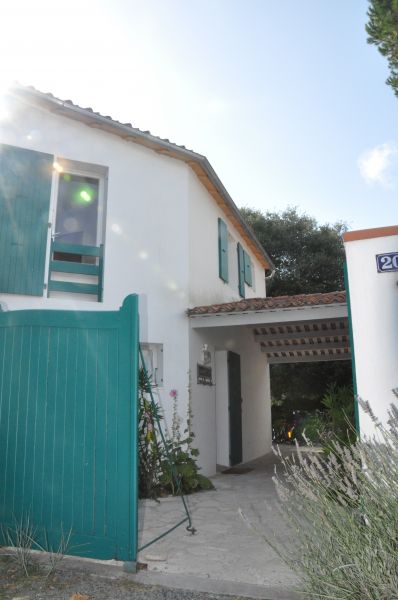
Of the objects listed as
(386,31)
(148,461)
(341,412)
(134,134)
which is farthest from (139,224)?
(386,31)

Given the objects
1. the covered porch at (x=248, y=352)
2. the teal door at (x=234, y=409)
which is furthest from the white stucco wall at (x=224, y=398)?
the teal door at (x=234, y=409)

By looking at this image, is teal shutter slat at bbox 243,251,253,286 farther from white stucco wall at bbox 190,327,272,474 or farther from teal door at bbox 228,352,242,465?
teal door at bbox 228,352,242,465

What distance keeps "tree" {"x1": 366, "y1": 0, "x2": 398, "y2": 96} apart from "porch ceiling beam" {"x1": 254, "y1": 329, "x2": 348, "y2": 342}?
6151mm

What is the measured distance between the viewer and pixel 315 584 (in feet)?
7.93

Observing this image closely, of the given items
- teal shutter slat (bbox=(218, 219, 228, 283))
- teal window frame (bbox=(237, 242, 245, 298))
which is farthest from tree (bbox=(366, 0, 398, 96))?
teal window frame (bbox=(237, 242, 245, 298))

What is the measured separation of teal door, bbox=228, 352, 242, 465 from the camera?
33.8 feet

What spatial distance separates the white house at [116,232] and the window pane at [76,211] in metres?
0.02

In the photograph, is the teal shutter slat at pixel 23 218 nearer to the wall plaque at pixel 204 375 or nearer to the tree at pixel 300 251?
the wall plaque at pixel 204 375

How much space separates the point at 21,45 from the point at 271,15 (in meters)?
3.47

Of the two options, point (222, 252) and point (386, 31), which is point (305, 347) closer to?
point (222, 252)

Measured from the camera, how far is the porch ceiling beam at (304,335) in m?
11.1

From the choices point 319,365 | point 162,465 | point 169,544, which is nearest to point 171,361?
point 162,465

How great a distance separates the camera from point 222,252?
37.2 feet

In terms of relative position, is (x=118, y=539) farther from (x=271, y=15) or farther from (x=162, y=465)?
(x=271, y=15)
